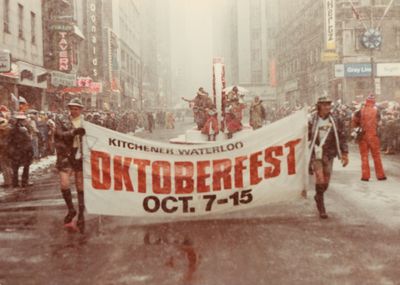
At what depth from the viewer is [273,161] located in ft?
29.6

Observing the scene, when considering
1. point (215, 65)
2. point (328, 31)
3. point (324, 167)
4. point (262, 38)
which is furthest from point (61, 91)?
point (262, 38)

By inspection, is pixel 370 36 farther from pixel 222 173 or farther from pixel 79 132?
pixel 79 132

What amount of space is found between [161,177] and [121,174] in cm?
55

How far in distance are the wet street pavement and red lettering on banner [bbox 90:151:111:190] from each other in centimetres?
60

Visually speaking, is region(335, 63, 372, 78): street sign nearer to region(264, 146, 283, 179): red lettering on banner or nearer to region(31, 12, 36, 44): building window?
region(31, 12, 36, 44): building window

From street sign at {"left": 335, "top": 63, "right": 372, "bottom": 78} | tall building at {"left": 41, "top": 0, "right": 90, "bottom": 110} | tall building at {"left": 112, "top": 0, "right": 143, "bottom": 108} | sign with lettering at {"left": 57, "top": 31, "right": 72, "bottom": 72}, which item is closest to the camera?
tall building at {"left": 41, "top": 0, "right": 90, "bottom": 110}

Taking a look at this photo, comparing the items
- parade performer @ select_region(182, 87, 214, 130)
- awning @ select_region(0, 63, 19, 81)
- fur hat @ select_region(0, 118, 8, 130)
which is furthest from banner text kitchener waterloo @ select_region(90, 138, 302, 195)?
awning @ select_region(0, 63, 19, 81)

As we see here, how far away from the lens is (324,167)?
9.19 metres

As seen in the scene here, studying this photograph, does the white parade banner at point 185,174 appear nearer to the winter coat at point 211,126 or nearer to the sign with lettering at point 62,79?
the winter coat at point 211,126

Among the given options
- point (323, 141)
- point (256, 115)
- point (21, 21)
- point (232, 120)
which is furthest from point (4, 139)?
point (21, 21)

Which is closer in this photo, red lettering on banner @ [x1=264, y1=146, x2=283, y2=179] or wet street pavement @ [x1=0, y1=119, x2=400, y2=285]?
wet street pavement @ [x1=0, y1=119, x2=400, y2=285]

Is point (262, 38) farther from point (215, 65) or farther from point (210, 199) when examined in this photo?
point (210, 199)

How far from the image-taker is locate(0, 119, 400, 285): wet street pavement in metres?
5.85

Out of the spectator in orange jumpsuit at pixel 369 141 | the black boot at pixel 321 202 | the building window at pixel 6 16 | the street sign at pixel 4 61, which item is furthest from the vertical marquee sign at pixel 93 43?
the black boot at pixel 321 202
